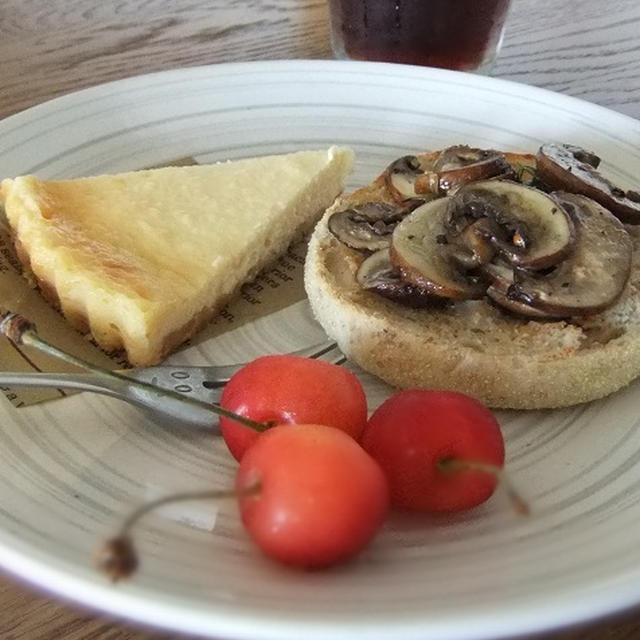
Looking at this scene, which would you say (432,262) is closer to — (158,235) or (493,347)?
(493,347)

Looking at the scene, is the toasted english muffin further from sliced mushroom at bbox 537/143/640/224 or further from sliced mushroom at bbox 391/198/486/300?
sliced mushroom at bbox 537/143/640/224

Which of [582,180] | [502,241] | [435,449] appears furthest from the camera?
[582,180]

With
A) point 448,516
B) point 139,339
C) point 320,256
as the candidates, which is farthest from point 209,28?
point 448,516

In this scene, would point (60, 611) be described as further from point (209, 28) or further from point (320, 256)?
point (209, 28)

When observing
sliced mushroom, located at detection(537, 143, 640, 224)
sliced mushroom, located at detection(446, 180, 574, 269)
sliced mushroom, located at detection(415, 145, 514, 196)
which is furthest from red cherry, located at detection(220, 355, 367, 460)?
sliced mushroom, located at detection(537, 143, 640, 224)

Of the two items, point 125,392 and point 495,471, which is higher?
point 495,471

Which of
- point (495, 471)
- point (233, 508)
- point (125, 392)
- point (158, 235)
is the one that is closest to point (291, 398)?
point (233, 508)

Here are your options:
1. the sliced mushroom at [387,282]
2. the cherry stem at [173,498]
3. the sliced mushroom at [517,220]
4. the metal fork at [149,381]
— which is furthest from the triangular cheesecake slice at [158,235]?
the cherry stem at [173,498]
